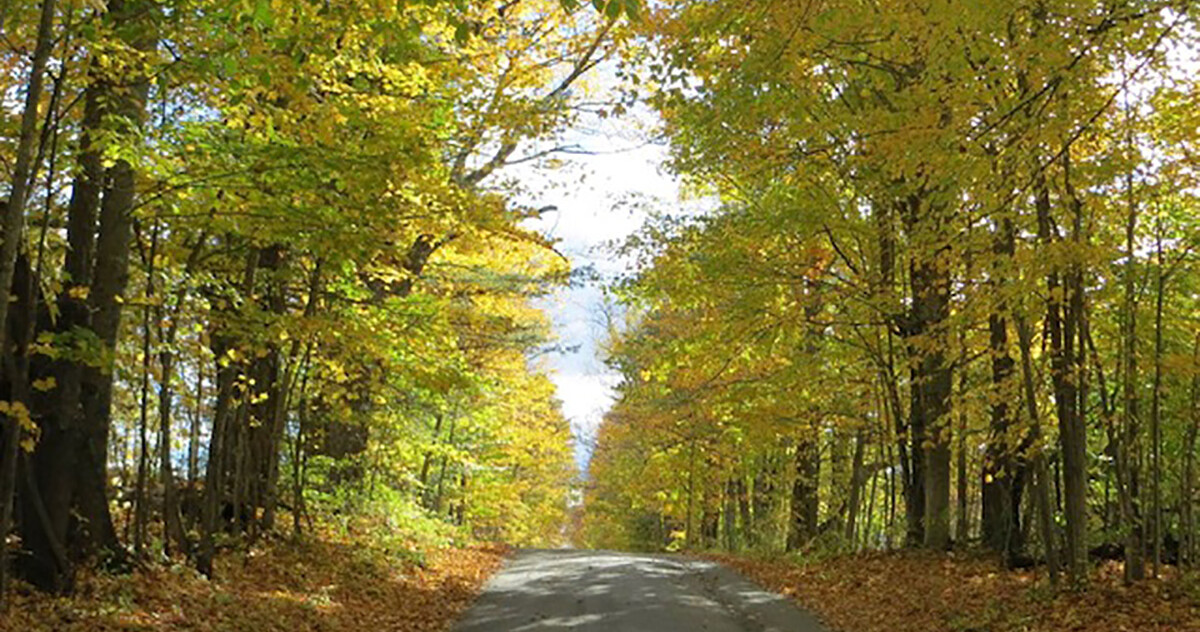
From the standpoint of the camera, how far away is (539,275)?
60.1 feet

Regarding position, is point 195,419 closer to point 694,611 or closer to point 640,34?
point 694,611

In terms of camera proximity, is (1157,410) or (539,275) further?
(539,275)

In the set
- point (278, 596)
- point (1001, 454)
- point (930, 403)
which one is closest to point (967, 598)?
point (1001, 454)

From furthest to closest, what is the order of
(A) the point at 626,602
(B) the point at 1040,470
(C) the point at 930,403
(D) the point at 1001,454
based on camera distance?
(C) the point at 930,403
(A) the point at 626,602
(D) the point at 1001,454
(B) the point at 1040,470

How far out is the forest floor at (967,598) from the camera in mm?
8875

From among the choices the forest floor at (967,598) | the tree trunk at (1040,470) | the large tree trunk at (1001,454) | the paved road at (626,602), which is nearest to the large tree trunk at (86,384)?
the paved road at (626,602)

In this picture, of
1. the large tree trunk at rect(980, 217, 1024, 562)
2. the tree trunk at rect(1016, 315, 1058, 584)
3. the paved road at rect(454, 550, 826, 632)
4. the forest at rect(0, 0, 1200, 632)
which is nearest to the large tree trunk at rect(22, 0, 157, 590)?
the forest at rect(0, 0, 1200, 632)

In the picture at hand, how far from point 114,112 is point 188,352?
2754 mm

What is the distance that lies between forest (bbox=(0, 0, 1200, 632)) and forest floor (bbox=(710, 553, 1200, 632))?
0.07m

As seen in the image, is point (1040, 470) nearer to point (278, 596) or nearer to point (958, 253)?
point (958, 253)

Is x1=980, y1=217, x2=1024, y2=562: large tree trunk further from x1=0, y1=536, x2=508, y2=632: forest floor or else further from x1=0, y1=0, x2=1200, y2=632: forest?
x1=0, y1=536, x2=508, y2=632: forest floor

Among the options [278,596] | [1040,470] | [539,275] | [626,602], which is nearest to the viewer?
[278,596]

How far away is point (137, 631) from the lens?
738 cm

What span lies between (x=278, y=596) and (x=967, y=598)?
809 cm
